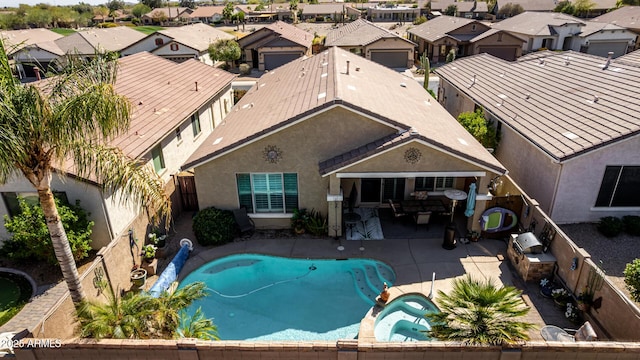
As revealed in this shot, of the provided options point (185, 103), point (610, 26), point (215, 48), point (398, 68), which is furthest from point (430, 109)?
point (610, 26)

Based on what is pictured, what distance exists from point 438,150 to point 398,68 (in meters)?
40.3

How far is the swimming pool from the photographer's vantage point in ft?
44.0

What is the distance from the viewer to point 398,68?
174ft

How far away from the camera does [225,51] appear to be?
52.2 metres

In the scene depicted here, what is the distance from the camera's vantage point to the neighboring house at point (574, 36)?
2227 inches

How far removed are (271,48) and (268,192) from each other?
39003mm

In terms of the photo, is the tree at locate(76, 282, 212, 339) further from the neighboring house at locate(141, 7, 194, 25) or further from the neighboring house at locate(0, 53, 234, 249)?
the neighboring house at locate(141, 7, 194, 25)

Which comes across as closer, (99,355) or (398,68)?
(99,355)

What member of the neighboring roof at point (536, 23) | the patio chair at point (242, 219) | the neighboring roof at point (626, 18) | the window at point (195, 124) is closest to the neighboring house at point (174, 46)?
the window at point (195, 124)

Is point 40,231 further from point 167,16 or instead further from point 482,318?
point 167,16

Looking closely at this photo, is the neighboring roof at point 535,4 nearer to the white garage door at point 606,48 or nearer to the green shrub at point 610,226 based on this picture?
the white garage door at point 606,48

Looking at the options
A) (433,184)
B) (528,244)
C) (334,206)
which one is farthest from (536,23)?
(334,206)

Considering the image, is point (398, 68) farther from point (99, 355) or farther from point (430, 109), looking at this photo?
point (99, 355)

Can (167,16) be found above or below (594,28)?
below
